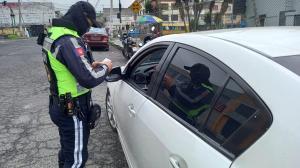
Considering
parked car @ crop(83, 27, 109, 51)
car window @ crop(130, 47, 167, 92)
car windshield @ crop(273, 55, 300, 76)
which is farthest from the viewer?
parked car @ crop(83, 27, 109, 51)

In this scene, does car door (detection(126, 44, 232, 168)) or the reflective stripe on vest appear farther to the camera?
the reflective stripe on vest

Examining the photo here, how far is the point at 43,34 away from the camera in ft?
9.53

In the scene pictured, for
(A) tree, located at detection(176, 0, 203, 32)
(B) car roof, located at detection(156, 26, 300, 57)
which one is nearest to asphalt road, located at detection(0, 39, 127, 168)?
(B) car roof, located at detection(156, 26, 300, 57)

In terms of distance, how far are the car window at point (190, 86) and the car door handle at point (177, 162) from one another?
0.70 ft

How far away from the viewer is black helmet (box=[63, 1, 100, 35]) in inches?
110

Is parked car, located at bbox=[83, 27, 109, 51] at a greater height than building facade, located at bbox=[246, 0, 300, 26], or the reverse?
building facade, located at bbox=[246, 0, 300, 26]

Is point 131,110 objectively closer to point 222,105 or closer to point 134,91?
point 134,91

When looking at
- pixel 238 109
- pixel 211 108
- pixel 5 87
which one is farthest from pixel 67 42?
pixel 5 87

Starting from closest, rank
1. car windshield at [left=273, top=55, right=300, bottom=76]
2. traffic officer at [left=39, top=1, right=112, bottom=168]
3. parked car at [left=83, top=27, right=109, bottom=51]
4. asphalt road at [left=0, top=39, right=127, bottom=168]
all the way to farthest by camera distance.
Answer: car windshield at [left=273, top=55, right=300, bottom=76] → traffic officer at [left=39, top=1, right=112, bottom=168] → asphalt road at [left=0, top=39, right=127, bottom=168] → parked car at [left=83, top=27, right=109, bottom=51]

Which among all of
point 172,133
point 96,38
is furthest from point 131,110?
point 96,38

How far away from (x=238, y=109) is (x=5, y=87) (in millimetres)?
8207

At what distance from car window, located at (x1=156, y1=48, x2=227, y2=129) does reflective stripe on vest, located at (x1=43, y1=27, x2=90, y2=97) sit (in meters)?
0.69

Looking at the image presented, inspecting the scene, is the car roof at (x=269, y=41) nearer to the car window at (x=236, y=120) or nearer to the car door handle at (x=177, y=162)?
the car window at (x=236, y=120)

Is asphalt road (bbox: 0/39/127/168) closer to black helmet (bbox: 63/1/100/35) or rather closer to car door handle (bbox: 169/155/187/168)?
black helmet (bbox: 63/1/100/35)
